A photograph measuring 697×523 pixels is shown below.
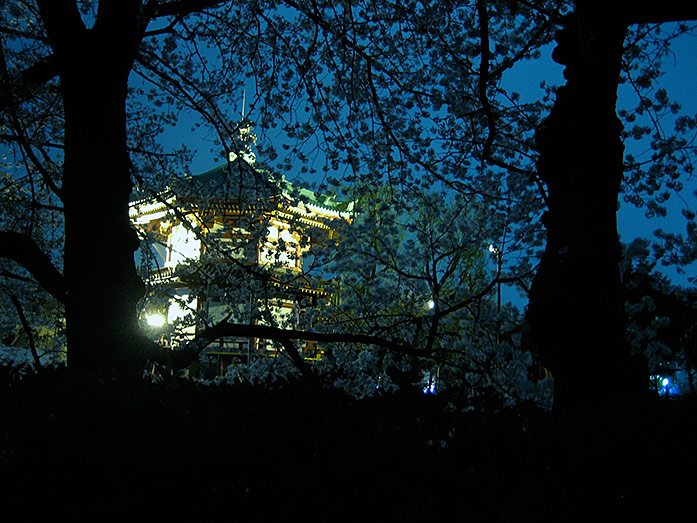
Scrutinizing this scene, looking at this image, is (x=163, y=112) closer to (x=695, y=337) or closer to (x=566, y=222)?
(x=566, y=222)

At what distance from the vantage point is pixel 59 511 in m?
2.13

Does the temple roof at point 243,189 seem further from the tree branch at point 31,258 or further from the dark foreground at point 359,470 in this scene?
the dark foreground at point 359,470

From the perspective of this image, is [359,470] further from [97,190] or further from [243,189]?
[243,189]

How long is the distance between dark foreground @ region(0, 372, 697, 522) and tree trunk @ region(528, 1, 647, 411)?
1.63 meters

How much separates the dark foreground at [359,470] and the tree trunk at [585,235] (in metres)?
1.63

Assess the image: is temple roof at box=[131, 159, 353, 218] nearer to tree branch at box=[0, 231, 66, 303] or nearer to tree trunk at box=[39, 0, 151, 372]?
tree trunk at box=[39, 0, 151, 372]

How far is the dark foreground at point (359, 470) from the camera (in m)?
1.83

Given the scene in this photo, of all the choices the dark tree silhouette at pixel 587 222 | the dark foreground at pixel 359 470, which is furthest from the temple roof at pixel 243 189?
the dark foreground at pixel 359 470

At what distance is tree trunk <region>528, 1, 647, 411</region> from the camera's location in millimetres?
3918

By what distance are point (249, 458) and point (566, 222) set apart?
133 inches

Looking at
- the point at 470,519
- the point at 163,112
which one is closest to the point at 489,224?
the point at 163,112

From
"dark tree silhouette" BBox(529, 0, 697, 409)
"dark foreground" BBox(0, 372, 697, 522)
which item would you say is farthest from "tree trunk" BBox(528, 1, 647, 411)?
"dark foreground" BBox(0, 372, 697, 522)

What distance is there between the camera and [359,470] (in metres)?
1.82

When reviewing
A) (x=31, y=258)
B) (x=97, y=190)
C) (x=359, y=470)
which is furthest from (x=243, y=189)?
(x=359, y=470)
